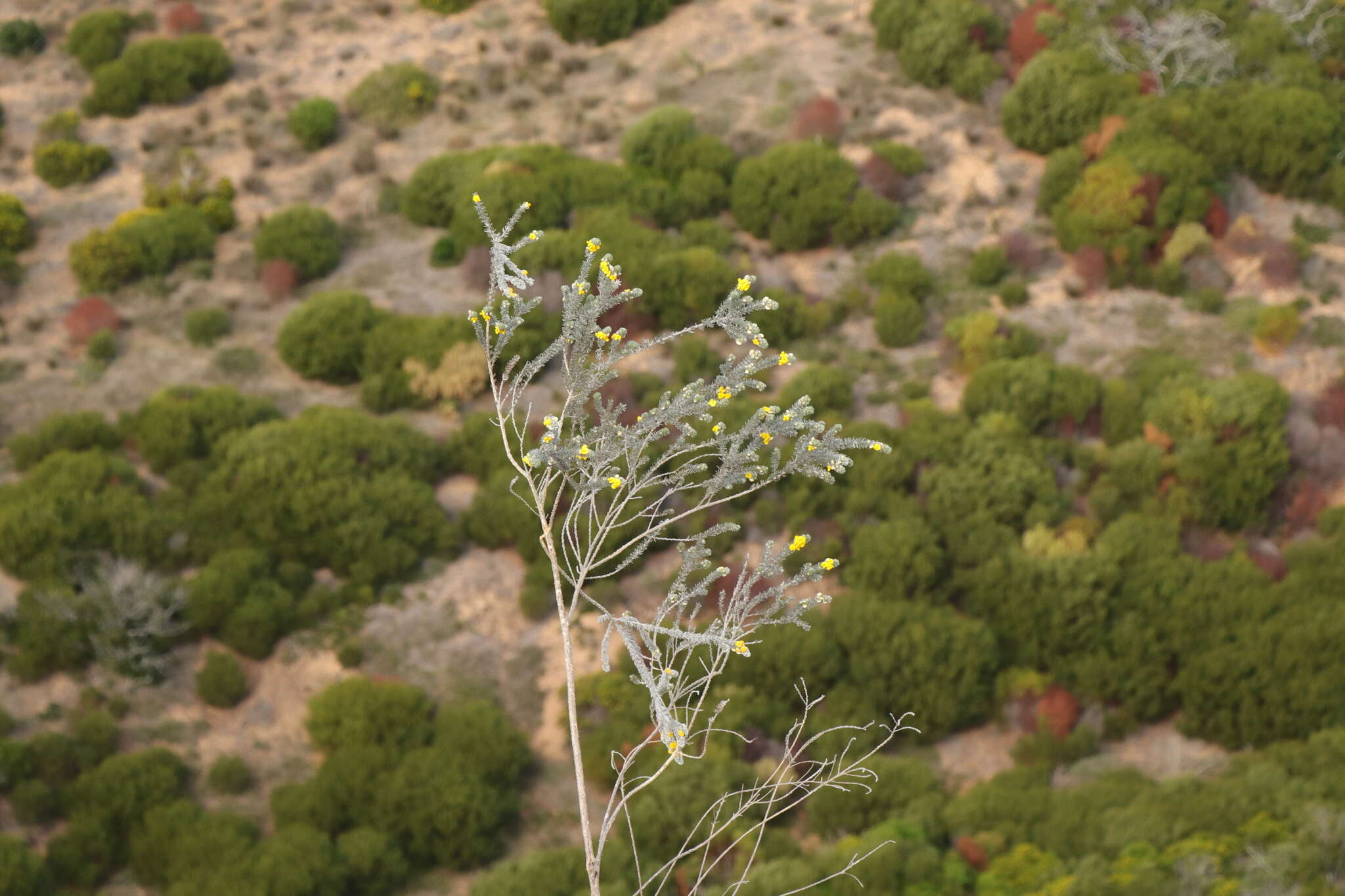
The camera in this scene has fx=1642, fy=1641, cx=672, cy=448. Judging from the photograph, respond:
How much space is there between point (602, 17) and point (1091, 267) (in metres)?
14.6

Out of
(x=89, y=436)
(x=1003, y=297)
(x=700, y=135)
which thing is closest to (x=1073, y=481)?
(x=1003, y=297)

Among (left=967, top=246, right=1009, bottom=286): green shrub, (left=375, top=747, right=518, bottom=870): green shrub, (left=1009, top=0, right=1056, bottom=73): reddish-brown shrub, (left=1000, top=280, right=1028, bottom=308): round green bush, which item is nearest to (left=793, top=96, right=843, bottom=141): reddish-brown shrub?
(left=1009, top=0, right=1056, bottom=73): reddish-brown shrub

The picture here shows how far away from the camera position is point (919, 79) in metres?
38.0

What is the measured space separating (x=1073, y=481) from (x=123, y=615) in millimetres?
15784

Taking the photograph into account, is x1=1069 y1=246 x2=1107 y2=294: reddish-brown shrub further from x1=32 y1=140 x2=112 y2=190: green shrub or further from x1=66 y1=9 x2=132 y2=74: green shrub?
x1=66 y1=9 x2=132 y2=74: green shrub

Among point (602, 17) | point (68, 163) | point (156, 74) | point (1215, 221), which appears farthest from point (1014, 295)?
point (156, 74)

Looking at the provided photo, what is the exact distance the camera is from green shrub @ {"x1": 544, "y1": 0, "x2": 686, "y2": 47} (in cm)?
4022

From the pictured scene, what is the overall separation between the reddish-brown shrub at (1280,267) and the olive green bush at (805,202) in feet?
24.2

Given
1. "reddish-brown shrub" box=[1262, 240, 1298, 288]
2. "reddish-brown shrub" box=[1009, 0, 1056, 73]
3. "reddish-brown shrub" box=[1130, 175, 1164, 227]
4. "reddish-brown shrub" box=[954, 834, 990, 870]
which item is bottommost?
Result: "reddish-brown shrub" box=[954, 834, 990, 870]

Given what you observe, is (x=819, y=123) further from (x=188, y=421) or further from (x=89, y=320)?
(x=89, y=320)

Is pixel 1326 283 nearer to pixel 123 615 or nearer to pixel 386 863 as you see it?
pixel 386 863

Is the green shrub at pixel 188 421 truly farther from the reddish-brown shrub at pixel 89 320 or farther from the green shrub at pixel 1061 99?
the green shrub at pixel 1061 99

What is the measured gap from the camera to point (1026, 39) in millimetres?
→ 37312

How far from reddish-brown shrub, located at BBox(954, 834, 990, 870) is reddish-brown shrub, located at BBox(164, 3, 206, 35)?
29.5 meters
